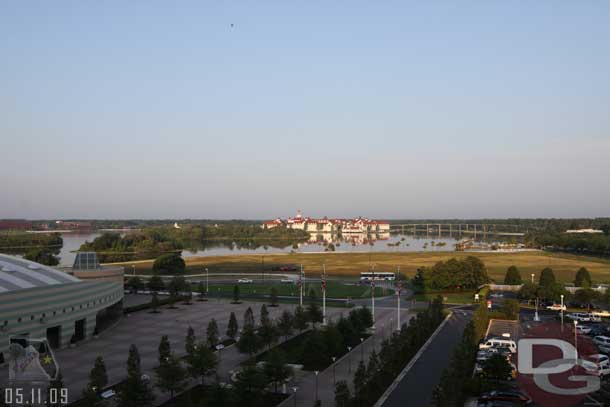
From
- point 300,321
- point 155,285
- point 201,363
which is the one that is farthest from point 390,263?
point 201,363

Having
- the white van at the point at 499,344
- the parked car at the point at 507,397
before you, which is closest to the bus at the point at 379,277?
the white van at the point at 499,344

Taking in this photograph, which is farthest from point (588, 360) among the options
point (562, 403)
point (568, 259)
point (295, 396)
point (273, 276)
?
point (568, 259)

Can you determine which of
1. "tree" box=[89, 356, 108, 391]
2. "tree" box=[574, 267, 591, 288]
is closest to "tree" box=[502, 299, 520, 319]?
"tree" box=[574, 267, 591, 288]

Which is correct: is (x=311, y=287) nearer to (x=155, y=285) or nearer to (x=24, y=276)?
(x=155, y=285)

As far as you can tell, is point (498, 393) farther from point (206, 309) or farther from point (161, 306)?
point (161, 306)

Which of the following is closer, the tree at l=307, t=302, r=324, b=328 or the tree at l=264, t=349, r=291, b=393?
the tree at l=264, t=349, r=291, b=393

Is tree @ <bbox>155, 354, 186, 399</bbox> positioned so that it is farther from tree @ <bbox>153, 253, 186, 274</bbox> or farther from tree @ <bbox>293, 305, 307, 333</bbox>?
tree @ <bbox>153, 253, 186, 274</bbox>

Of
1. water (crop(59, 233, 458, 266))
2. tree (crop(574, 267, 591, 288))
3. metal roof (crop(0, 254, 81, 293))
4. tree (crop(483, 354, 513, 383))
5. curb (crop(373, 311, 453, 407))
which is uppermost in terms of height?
metal roof (crop(0, 254, 81, 293))
